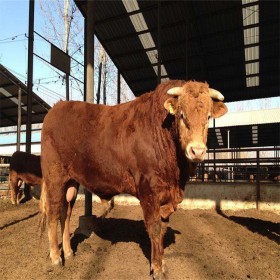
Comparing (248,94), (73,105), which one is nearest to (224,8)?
(248,94)

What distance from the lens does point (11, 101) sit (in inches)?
736

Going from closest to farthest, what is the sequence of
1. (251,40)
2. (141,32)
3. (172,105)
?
(172,105), (141,32), (251,40)

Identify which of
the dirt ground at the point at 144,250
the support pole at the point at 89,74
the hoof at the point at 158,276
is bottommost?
the dirt ground at the point at 144,250

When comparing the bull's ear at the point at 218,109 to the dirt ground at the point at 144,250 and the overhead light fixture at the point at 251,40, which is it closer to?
the dirt ground at the point at 144,250

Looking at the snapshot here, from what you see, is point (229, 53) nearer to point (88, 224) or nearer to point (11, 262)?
point (88, 224)

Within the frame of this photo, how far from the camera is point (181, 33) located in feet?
37.2

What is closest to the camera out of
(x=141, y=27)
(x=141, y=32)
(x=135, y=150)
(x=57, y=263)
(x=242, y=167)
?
(x=135, y=150)

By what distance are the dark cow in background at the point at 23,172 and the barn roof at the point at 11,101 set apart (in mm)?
7165

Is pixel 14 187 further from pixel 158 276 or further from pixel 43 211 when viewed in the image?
pixel 158 276

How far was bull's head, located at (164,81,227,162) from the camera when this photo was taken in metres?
3.01

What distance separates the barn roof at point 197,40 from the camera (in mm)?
10336

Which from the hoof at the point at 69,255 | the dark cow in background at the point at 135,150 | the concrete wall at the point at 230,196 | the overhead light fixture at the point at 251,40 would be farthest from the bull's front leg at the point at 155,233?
the overhead light fixture at the point at 251,40

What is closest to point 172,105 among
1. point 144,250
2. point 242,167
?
point 144,250

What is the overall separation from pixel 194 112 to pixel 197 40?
9269 mm
